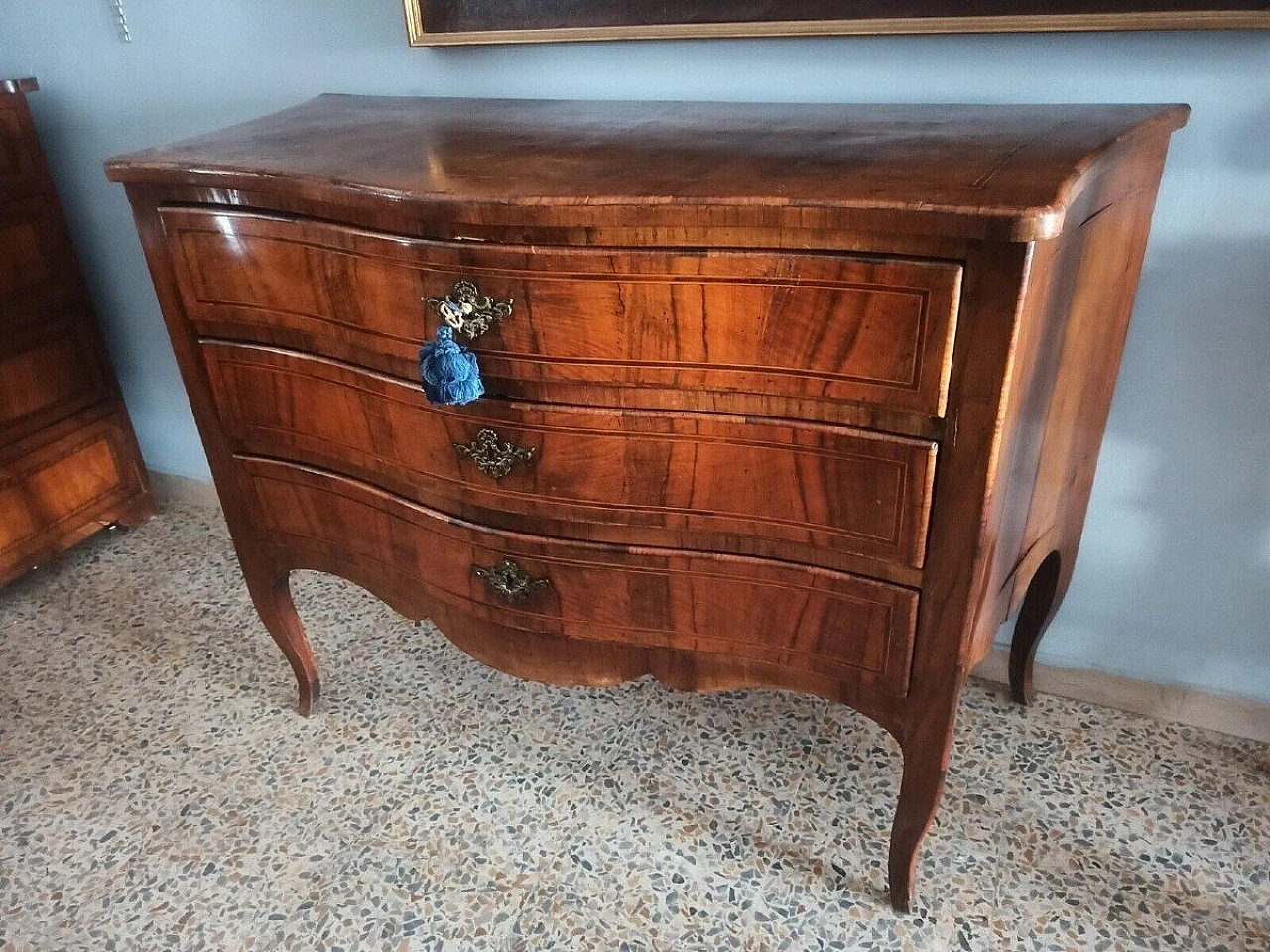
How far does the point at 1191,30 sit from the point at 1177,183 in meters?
0.17

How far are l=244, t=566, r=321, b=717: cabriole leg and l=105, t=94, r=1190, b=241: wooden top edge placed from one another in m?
0.60

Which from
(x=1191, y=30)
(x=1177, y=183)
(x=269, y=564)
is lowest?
(x=269, y=564)

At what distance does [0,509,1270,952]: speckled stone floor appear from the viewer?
1203 mm

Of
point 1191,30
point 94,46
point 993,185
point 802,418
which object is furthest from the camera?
point 94,46

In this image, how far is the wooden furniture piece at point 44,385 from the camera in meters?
1.74

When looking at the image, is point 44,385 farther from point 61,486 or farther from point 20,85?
point 20,85

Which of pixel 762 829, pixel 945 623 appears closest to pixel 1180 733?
pixel 762 829

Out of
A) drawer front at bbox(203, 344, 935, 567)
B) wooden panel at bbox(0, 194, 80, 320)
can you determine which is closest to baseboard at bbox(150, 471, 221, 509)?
wooden panel at bbox(0, 194, 80, 320)

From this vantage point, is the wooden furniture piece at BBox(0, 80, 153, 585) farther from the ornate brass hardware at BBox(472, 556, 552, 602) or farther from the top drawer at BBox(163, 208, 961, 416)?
the ornate brass hardware at BBox(472, 556, 552, 602)

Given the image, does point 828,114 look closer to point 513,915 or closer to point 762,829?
point 762,829

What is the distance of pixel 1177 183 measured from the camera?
3.68 feet

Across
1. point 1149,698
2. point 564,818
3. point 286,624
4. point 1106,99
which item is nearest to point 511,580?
point 564,818

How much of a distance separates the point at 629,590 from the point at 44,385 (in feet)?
4.69

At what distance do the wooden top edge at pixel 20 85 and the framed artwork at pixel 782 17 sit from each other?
796mm
